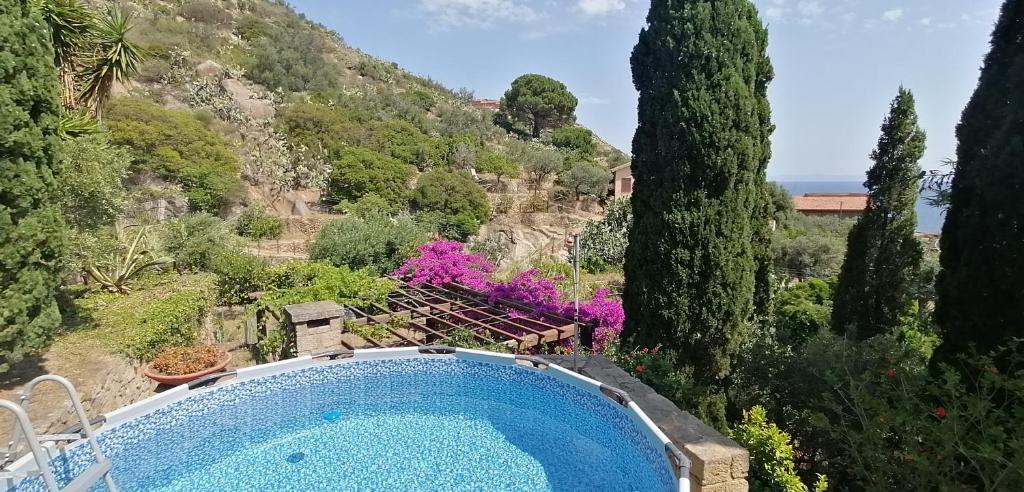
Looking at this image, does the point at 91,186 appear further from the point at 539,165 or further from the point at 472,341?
the point at 539,165

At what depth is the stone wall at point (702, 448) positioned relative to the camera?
319cm

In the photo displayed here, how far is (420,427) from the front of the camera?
18.8ft

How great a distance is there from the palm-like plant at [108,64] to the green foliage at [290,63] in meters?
24.3

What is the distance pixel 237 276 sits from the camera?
9312 mm

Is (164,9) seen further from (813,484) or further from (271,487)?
(813,484)

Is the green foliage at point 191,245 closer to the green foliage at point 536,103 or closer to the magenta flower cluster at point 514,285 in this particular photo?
the magenta flower cluster at point 514,285

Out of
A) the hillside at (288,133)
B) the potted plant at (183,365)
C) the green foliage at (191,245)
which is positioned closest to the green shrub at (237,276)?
the green foliage at (191,245)

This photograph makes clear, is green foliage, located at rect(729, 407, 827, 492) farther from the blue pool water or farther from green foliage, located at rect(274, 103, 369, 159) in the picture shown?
green foliage, located at rect(274, 103, 369, 159)

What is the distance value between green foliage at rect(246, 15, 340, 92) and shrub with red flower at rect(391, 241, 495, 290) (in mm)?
26587

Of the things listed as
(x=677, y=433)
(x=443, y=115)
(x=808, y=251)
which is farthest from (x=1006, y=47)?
(x=443, y=115)

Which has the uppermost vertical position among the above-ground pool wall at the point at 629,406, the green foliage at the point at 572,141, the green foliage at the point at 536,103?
the green foliage at the point at 536,103

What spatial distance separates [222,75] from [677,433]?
1298 inches

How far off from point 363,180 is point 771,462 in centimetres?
2101

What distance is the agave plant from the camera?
7887 millimetres
